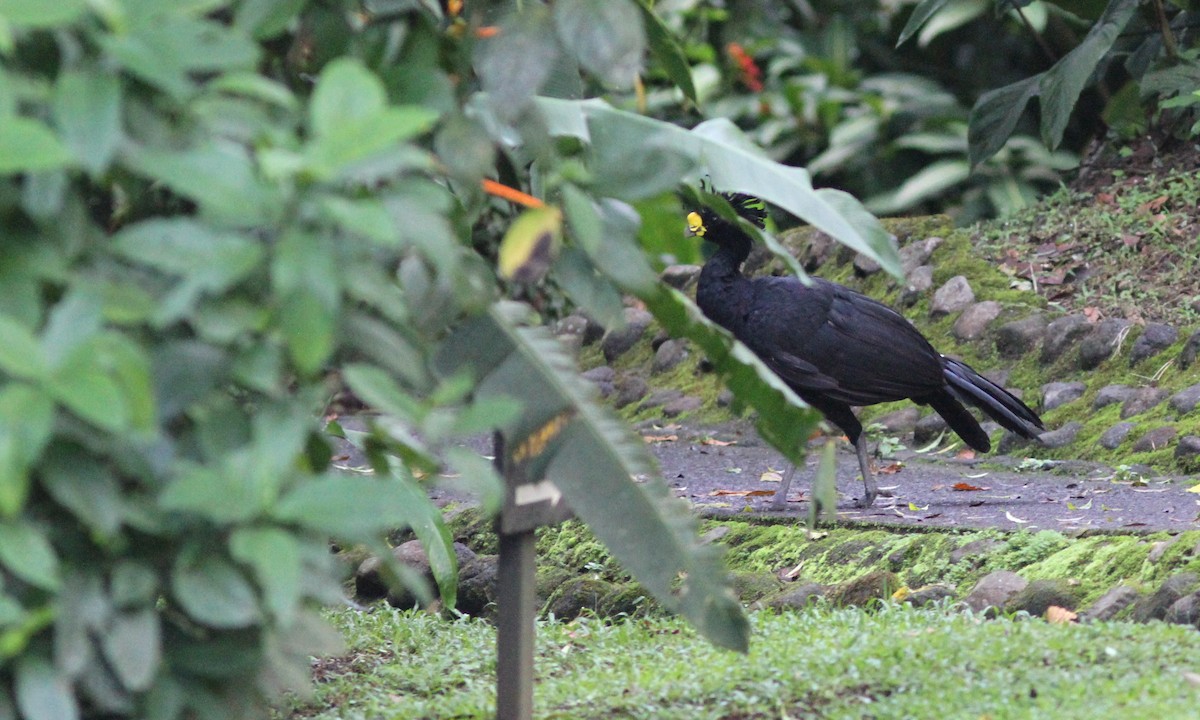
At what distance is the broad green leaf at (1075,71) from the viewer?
7.37m

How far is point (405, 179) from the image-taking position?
1.99 metres

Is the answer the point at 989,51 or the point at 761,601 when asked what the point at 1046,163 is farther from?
the point at 761,601

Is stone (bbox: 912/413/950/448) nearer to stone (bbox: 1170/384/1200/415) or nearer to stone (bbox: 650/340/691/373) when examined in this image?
stone (bbox: 1170/384/1200/415)

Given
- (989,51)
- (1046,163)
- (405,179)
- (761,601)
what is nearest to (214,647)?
(405,179)

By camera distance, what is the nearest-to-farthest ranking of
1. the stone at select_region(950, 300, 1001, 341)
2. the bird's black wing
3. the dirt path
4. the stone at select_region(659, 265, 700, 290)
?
1. the dirt path
2. the bird's black wing
3. the stone at select_region(950, 300, 1001, 341)
4. the stone at select_region(659, 265, 700, 290)

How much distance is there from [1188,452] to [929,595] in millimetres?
1999

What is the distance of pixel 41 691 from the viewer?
186cm

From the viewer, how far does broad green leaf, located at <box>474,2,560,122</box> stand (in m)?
2.24

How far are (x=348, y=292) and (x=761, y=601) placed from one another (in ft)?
9.86

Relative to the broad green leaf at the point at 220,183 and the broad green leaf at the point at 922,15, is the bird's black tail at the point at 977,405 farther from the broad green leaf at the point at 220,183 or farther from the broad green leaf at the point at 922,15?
the broad green leaf at the point at 220,183

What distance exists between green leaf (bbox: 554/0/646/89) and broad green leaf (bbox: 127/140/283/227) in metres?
0.68

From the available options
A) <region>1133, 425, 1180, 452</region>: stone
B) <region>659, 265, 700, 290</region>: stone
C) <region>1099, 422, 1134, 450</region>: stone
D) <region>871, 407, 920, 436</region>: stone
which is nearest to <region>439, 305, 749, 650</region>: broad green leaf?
<region>1133, 425, 1180, 452</region>: stone

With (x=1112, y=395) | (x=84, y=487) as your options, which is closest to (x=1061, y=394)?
(x=1112, y=395)

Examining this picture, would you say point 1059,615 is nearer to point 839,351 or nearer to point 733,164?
point 733,164
